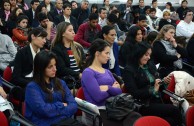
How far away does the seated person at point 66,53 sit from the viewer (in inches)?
160

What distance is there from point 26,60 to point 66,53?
0.54 meters

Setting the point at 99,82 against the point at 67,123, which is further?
the point at 99,82

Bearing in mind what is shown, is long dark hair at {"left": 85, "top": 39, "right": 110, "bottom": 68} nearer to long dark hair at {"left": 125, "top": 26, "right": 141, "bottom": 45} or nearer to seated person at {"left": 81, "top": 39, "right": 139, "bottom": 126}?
seated person at {"left": 81, "top": 39, "right": 139, "bottom": 126}

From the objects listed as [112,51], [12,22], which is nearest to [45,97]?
[112,51]

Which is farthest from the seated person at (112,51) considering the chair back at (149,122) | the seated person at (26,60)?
the chair back at (149,122)

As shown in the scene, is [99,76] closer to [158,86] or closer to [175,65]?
[158,86]

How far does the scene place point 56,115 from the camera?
9.16ft

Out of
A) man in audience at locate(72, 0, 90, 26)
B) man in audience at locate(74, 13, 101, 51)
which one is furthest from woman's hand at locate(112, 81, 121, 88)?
man in audience at locate(72, 0, 90, 26)

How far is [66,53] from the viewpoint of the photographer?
13.7 feet

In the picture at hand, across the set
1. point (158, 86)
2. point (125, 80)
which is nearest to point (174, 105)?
point (158, 86)

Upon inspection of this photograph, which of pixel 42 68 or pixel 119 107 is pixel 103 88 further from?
pixel 42 68

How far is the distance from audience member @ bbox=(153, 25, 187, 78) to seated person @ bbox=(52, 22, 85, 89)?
1.15 metres

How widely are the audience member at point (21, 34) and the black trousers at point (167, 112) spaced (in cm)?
268

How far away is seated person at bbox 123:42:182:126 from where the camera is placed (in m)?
3.37
